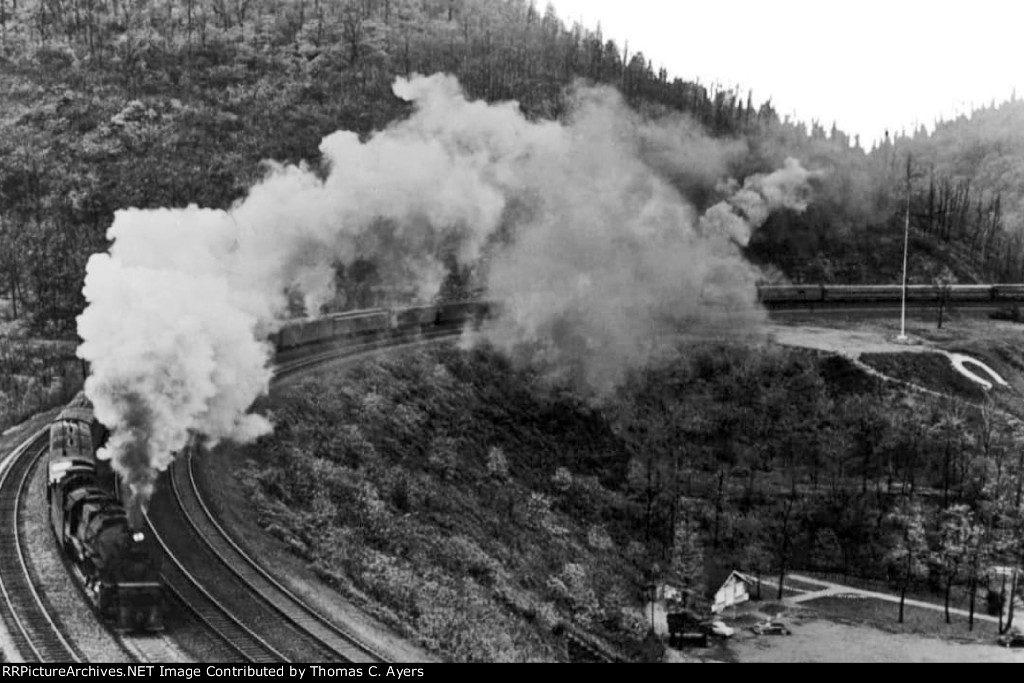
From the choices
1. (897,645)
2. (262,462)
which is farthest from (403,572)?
(897,645)

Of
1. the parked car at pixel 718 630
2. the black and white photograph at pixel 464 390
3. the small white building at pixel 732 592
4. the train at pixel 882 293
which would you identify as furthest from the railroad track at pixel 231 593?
the train at pixel 882 293

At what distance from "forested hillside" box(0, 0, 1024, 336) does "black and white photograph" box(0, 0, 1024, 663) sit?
43 cm

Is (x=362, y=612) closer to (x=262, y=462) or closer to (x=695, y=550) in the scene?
(x=262, y=462)

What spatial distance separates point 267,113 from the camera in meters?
90.2

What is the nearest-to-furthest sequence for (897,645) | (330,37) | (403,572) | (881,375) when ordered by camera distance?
1. (403,572)
2. (897,645)
3. (881,375)
4. (330,37)

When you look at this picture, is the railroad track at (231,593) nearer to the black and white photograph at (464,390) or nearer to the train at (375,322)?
the black and white photograph at (464,390)

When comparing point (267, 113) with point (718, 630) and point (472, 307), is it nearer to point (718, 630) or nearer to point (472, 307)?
point (472, 307)

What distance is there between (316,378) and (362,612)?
1856 centimetres

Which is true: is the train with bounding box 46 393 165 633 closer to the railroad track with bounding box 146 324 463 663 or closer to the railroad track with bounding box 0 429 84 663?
the railroad track with bounding box 0 429 84 663

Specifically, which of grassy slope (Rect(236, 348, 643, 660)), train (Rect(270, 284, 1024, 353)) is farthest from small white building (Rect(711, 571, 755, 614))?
train (Rect(270, 284, 1024, 353))

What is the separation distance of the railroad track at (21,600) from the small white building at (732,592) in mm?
24532

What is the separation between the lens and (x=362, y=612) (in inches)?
1046

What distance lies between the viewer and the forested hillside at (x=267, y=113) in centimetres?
7188

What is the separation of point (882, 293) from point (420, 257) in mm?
40896
